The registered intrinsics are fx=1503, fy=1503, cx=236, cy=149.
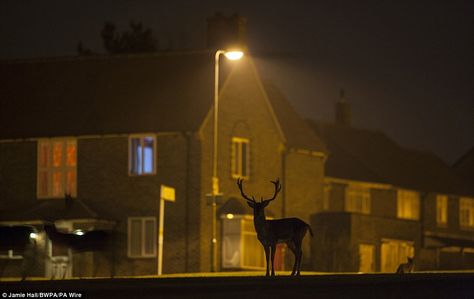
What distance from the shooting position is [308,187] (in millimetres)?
74125

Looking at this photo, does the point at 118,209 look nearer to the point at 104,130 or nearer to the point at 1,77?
the point at 104,130

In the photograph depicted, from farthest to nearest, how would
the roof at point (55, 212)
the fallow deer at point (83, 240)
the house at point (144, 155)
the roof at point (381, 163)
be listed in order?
the roof at point (381, 163), the roof at point (55, 212), the house at point (144, 155), the fallow deer at point (83, 240)

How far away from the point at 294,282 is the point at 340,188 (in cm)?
5186

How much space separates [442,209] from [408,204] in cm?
451

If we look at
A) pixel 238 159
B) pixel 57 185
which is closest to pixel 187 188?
pixel 238 159

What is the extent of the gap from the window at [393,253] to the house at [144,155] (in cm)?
729

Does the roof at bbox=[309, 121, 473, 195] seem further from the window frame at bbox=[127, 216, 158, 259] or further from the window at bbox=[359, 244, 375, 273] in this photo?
the window frame at bbox=[127, 216, 158, 259]

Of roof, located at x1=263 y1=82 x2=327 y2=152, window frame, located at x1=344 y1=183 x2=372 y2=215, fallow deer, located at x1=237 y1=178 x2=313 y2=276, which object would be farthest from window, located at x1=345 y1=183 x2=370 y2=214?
fallow deer, located at x1=237 y1=178 x2=313 y2=276

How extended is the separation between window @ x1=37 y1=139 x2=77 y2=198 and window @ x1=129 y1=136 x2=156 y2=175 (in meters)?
2.82

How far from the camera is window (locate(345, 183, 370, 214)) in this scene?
279 feet

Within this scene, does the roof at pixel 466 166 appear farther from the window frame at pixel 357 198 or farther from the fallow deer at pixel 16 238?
the fallow deer at pixel 16 238

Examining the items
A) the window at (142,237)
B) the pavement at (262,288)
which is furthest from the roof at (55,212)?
the pavement at (262,288)

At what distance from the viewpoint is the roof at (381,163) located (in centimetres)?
8700

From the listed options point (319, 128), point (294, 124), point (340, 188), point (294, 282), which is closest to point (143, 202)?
point (294, 124)
